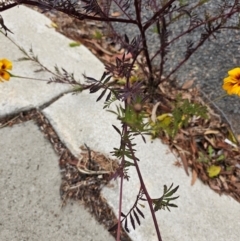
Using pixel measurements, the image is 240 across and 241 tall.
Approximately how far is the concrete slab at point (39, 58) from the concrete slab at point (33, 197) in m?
0.12

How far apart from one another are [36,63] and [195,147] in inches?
28.5

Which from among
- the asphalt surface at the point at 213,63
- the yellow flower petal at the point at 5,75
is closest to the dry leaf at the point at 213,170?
the asphalt surface at the point at 213,63

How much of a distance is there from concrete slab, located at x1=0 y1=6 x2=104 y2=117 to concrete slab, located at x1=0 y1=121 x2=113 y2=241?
123 millimetres

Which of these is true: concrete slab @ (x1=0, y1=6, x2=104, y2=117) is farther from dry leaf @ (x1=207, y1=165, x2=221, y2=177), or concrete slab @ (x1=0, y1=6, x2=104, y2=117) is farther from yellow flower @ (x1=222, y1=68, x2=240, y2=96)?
yellow flower @ (x1=222, y1=68, x2=240, y2=96)

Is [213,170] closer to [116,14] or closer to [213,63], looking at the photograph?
[213,63]

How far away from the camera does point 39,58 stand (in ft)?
6.54

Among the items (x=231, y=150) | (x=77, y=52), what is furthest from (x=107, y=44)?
(x=231, y=150)

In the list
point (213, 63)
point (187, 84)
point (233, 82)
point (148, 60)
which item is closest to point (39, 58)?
point (148, 60)

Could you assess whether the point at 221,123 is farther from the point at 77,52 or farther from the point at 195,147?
the point at 77,52

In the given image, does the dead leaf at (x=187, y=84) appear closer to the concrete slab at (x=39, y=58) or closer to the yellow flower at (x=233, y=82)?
the concrete slab at (x=39, y=58)

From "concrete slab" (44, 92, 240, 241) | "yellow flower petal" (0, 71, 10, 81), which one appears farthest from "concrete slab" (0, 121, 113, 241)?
"yellow flower petal" (0, 71, 10, 81)

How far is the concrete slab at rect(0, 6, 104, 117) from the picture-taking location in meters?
1.82

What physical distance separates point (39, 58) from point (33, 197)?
2.14ft

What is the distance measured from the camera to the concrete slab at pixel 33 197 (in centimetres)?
152
